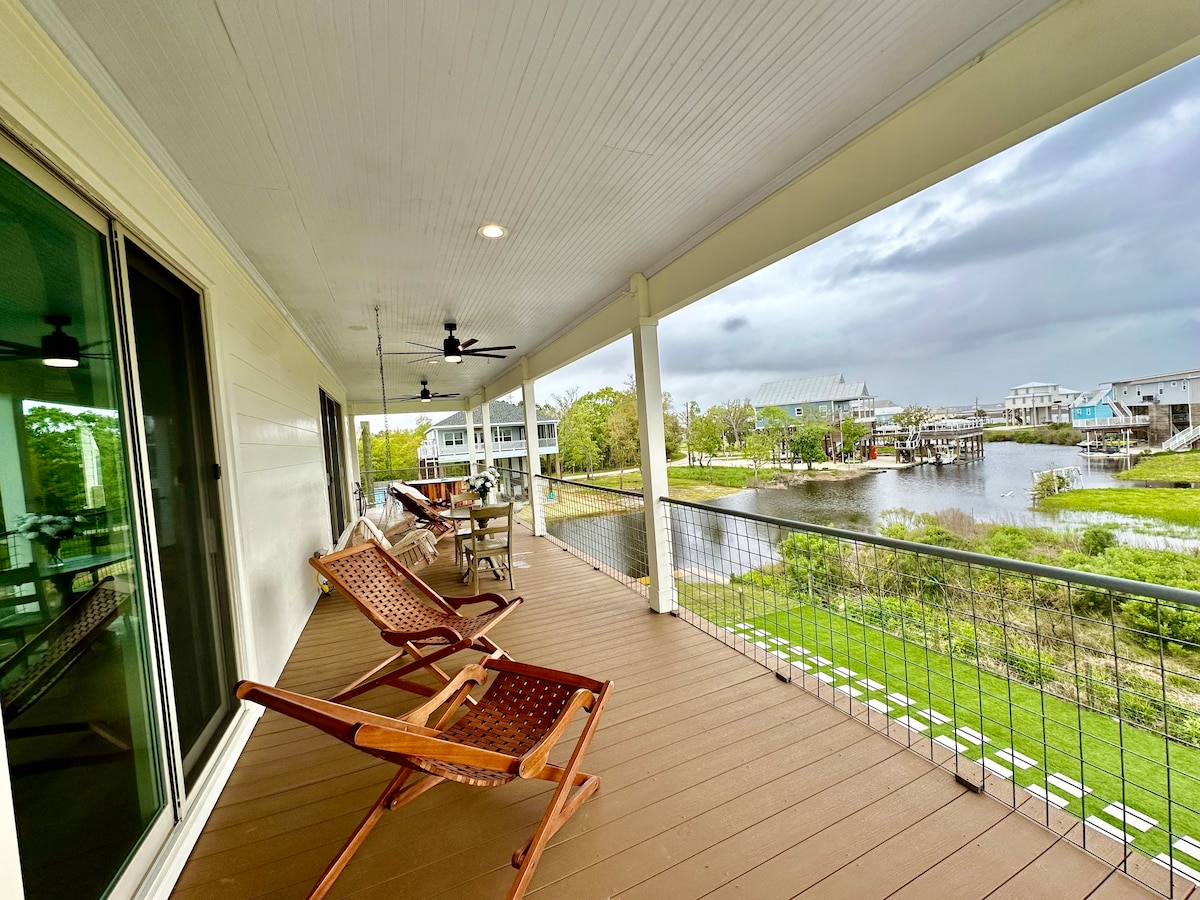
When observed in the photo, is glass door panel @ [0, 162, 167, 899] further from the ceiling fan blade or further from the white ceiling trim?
the white ceiling trim

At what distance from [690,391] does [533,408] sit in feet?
11.8

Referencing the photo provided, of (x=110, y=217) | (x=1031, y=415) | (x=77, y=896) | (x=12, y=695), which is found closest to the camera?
(x=12, y=695)

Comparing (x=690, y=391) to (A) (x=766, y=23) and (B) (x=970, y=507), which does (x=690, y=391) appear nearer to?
(B) (x=970, y=507)

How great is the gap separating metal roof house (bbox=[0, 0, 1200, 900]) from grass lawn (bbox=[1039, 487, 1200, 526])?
116 inches

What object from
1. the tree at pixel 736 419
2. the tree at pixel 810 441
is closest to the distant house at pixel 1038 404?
the tree at pixel 810 441

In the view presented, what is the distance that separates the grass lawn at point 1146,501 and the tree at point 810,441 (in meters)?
2.16

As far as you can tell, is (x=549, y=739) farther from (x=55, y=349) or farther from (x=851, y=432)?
(x=851, y=432)

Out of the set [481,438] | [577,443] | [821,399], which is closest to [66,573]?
[821,399]

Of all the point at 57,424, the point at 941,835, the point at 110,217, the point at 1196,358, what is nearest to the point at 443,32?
the point at 110,217

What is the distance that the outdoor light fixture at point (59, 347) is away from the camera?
45.1 inches

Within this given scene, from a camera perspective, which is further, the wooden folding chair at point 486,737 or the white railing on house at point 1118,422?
the white railing on house at point 1118,422

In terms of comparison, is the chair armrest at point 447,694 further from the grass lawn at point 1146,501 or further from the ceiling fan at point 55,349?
the grass lawn at point 1146,501

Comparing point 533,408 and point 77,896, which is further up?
point 533,408

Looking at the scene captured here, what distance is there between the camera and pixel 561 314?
14.9 ft
